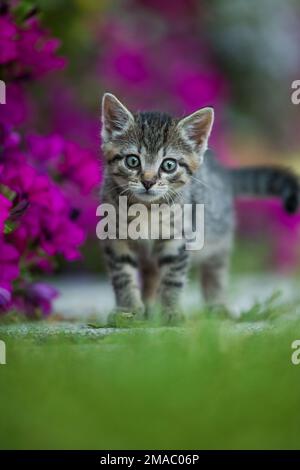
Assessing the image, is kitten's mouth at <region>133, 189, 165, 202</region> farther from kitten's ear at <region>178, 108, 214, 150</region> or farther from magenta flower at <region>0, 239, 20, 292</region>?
magenta flower at <region>0, 239, 20, 292</region>

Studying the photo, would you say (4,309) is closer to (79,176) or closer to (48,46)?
(79,176)

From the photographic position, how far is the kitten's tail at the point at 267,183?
13.2ft

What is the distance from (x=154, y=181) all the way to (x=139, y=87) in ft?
9.13

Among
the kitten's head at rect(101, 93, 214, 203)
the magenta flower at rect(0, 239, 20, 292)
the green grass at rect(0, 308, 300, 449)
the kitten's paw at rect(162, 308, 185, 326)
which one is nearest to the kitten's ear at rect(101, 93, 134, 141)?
the kitten's head at rect(101, 93, 214, 203)

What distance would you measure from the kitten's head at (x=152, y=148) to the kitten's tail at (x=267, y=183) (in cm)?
75

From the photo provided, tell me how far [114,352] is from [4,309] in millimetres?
867

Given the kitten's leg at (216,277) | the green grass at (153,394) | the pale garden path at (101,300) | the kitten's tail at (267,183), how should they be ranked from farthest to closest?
the kitten's leg at (216,277)
the kitten's tail at (267,183)
the pale garden path at (101,300)
the green grass at (153,394)

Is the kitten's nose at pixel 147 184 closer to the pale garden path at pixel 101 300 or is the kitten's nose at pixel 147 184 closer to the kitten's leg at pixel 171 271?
the kitten's leg at pixel 171 271

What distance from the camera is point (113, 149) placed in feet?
11.1

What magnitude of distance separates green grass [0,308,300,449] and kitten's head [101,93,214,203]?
79 centimetres

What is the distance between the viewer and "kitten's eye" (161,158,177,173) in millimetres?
3301
